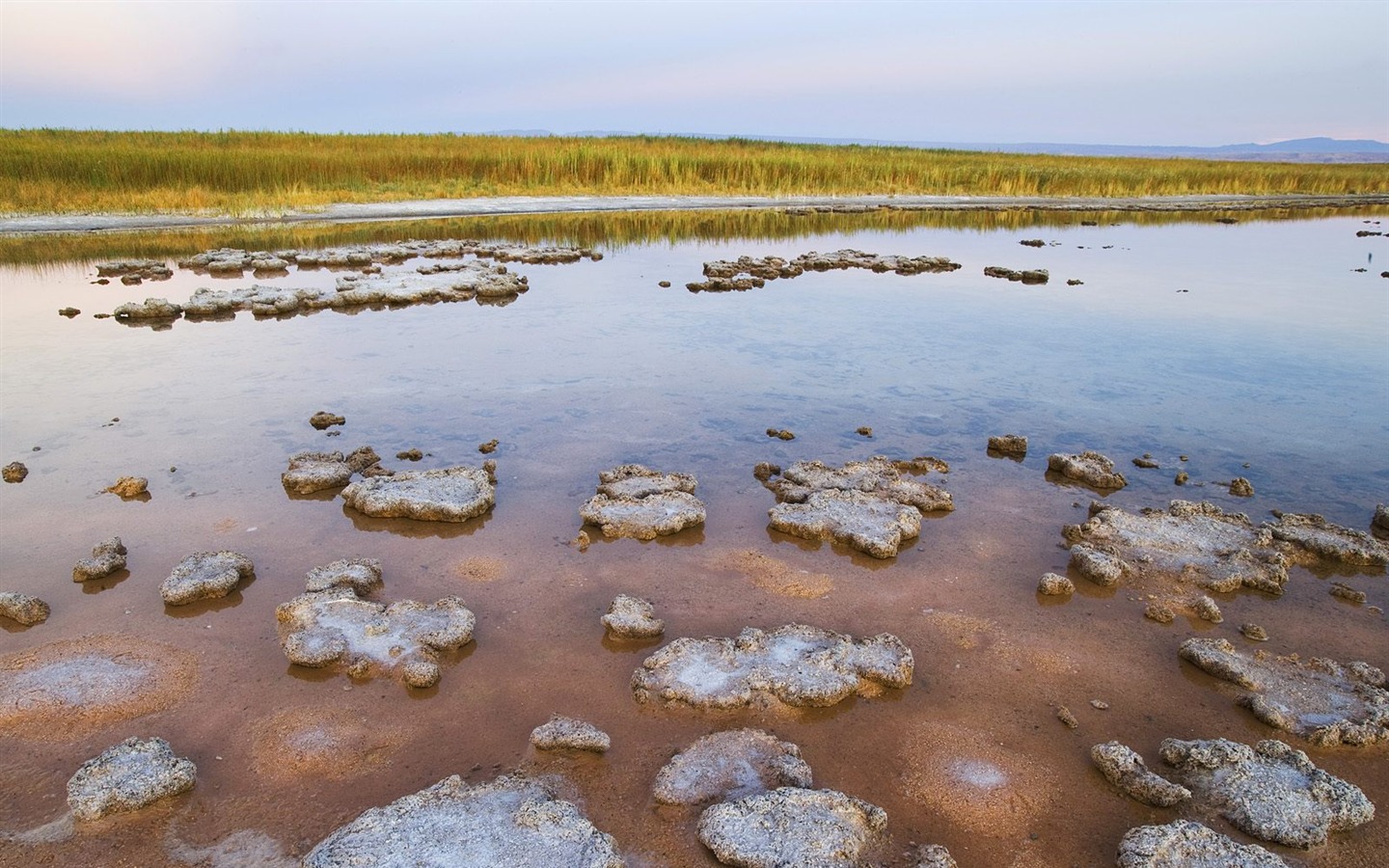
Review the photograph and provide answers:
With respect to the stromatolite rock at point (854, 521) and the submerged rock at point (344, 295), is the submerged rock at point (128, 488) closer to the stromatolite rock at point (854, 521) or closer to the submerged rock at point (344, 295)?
the stromatolite rock at point (854, 521)

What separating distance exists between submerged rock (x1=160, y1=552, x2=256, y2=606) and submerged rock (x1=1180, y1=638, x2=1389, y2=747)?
4.63 metres

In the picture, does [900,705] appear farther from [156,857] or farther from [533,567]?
[156,857]

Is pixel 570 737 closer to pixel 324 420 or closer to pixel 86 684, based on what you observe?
pixel 86 684

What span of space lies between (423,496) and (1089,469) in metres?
4.38

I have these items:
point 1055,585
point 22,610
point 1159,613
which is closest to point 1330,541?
point 1159,613

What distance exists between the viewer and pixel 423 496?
4.94 metres

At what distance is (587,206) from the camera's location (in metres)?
21.0

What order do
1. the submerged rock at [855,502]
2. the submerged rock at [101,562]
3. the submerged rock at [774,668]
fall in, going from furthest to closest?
the submerged rock at [855,502] < the submerged rock at [101,562] < the submerged rock at [774,668]

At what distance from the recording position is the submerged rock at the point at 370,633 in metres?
3.53

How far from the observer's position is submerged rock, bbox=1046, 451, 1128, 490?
5461 millimetres

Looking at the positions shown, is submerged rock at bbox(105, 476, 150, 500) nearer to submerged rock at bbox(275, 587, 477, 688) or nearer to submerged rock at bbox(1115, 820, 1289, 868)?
submerged rock at bbox(275, 587, 477, 688)

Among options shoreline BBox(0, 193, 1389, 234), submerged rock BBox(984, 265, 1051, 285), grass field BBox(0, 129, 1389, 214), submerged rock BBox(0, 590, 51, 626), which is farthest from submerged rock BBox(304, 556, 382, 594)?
grass field BBox(0, 129, 1389, 214)

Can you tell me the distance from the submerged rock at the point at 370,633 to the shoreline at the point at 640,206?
15.5 meters

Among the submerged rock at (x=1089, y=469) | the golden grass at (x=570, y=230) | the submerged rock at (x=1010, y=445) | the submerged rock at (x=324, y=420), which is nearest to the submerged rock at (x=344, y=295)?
the golden grass at (x=570, y=230)
